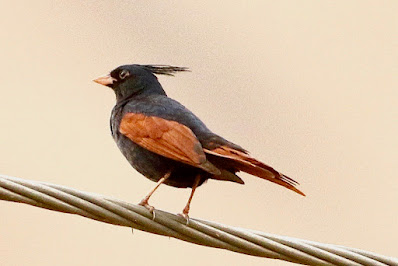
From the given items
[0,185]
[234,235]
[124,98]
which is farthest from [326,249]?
[124,98]

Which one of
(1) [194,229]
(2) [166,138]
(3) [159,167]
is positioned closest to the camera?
(1) [194,229]

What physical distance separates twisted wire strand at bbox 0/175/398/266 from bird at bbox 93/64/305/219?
5.5 inches

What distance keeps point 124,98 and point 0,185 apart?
216 centimetres

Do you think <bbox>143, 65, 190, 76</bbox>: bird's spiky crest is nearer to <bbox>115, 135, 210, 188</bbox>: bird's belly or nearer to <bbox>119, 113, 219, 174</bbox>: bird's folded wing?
<bbox>119, 113, 219, 174</bbox>: bird's folded wing

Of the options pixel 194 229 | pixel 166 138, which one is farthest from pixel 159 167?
pixel 194 229

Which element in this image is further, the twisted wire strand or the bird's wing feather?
the bird's wing feather

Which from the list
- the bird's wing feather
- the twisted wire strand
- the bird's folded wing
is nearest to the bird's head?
the bird's folded wing

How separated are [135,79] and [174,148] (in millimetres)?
1314

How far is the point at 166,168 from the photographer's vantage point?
4562 mm

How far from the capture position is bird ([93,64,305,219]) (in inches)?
163

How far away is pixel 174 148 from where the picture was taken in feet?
13.9

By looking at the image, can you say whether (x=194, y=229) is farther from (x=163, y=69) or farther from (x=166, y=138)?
(x=163, y=69)

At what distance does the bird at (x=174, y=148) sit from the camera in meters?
4.13

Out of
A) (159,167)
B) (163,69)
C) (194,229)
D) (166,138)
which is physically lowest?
(194,229)
